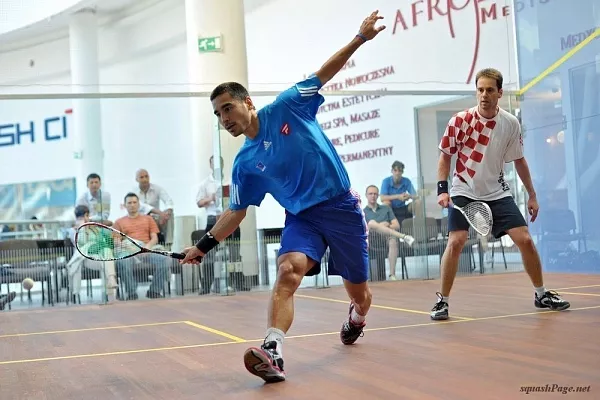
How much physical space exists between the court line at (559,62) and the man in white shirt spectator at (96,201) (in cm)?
377

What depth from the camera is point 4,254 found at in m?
7.07

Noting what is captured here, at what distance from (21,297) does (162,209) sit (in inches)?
53.5

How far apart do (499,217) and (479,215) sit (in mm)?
123

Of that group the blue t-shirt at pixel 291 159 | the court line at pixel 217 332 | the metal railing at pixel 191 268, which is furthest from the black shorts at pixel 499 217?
the metal railing at pixel 191 268

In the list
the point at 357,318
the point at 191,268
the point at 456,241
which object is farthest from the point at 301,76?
the point at 357,318

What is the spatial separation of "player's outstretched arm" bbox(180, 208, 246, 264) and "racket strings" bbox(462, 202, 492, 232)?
4.72 feet

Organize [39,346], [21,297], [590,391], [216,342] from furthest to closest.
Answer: [21,297] < [39,346] < [216,342] < [590,391]

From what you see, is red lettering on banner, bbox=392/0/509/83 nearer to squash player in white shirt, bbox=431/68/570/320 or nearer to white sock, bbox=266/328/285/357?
squash player in white shirt, bbox=431/68/570/320

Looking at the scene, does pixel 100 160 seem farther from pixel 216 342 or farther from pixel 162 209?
pixel 216 342

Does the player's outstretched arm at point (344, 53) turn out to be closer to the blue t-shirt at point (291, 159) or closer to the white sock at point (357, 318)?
the blue t-shirt at point (291, 159)

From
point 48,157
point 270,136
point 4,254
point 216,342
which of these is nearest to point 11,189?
point 4,254

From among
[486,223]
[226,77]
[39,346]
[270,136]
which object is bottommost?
[39,346]

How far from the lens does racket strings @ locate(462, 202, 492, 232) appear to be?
13.8 ft

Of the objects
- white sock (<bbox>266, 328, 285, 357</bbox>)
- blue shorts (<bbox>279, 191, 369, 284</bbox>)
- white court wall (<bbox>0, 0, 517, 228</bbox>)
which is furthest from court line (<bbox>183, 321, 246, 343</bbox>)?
white court wall (<bbox>0, 0, 517, 228</bbox>)
